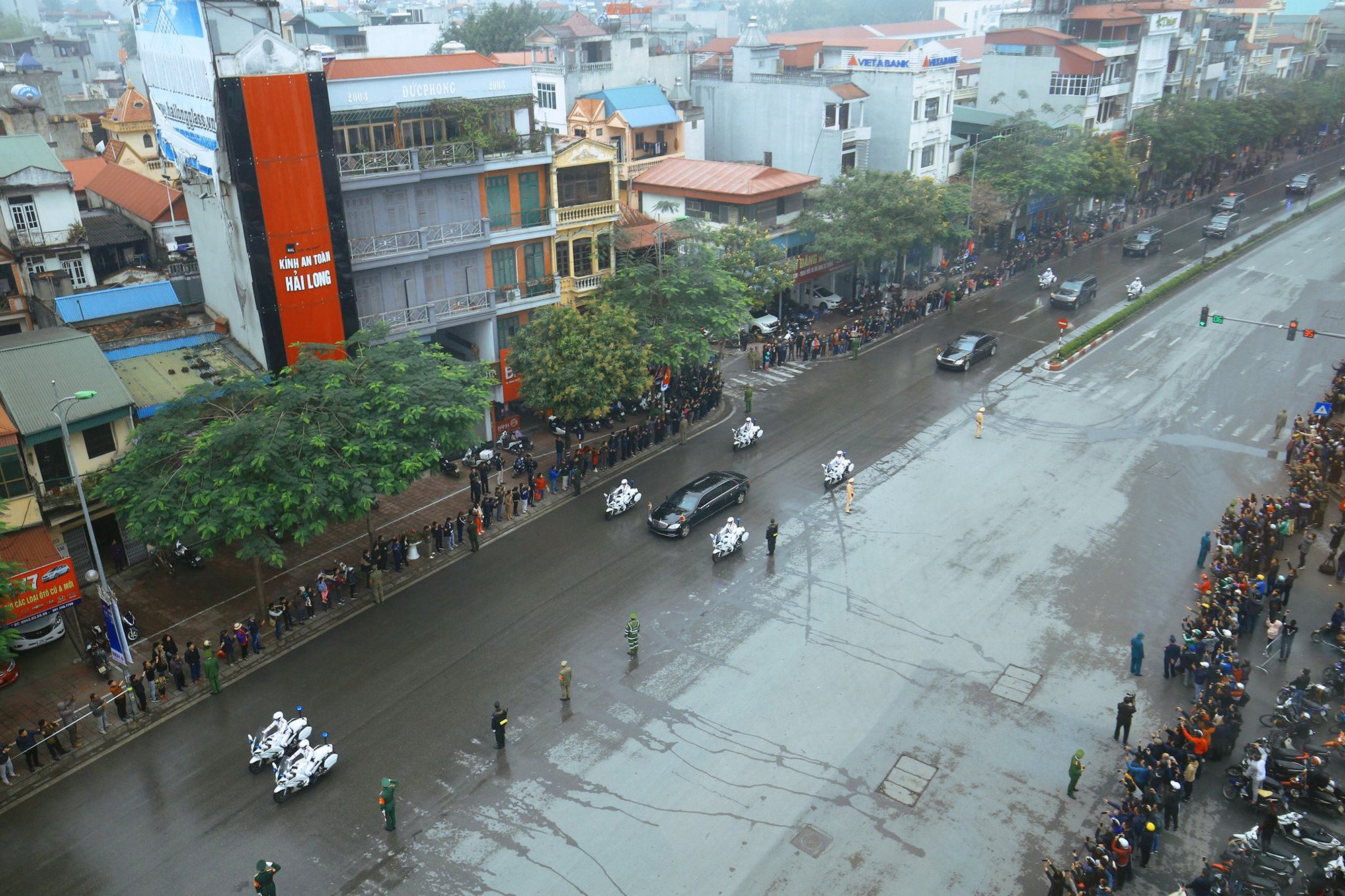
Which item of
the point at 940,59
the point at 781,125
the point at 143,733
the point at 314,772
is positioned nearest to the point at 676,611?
the point at 314,772

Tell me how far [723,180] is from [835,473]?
23.5 metres

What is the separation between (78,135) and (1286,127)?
95.7 m

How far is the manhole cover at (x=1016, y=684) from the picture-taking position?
25.2 m

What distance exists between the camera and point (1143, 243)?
65.2 m

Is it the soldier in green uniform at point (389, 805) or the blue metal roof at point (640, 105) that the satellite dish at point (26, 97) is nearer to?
the blue metal roof at point (640, 105)

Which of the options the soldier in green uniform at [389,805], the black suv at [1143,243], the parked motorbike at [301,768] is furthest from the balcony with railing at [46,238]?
the black suv at [1143,243]

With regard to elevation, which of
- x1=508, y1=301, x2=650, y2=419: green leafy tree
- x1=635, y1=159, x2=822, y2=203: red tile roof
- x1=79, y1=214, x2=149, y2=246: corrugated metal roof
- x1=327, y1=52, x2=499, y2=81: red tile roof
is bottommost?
x1=508, y1=301, x2=650, y2=419: green leafy tree

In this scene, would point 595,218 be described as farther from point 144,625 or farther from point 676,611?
point 144,625

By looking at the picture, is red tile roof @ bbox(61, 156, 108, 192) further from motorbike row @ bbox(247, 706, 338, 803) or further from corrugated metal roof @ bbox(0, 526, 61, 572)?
motorbike row @ bbox(247, 706, 338, 803)

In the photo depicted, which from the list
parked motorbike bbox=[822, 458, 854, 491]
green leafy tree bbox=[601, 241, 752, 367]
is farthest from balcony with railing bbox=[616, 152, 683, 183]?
parked motorbike bbox=[822, 458, 854, 491]

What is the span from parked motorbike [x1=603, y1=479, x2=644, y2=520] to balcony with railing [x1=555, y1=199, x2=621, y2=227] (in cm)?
1274

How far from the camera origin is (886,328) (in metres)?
53.1

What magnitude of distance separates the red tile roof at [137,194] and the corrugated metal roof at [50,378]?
16.8 metres

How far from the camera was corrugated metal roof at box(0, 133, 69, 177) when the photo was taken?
39.3 m
